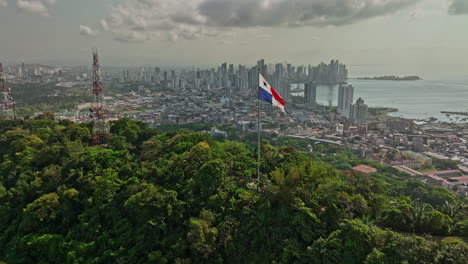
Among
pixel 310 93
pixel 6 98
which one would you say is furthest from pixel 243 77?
pixel 6 98

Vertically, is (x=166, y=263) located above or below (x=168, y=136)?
below

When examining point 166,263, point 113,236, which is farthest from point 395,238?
point 113,236

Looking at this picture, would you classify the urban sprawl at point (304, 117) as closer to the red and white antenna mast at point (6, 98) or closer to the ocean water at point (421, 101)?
the red and white antenna mast at point (6, 98)

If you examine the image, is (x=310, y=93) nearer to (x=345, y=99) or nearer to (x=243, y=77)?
(x=345, y=99)

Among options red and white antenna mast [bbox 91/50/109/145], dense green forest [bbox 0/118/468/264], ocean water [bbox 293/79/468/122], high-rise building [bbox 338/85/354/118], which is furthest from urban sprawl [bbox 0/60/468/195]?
ocean water [bbox 293/79/468/122]

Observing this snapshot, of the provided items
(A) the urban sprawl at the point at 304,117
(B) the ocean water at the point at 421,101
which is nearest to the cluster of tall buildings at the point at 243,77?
(A) the urban sprawl at the point at 304,117

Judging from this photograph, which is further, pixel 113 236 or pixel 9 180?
pixel 9 180

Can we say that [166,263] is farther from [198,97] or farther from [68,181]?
[198,97]
